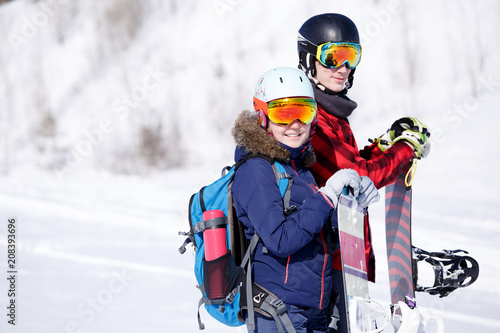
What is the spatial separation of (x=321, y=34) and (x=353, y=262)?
1215mm

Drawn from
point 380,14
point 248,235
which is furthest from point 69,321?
point 380,14

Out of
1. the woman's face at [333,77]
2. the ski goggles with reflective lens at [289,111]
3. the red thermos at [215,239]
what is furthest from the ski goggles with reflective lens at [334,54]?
the red thermos at [215,239]

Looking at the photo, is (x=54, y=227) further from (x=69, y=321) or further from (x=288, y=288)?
(x=288, y=288)

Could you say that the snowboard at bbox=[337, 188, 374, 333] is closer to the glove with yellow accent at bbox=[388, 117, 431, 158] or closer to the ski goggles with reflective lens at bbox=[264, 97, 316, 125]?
the ski goggles with reflective lens at bbox=[264, 97, 316, 125]

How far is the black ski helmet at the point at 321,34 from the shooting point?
2920mm

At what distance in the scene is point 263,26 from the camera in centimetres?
2477

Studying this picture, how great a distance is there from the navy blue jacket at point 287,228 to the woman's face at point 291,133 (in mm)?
37

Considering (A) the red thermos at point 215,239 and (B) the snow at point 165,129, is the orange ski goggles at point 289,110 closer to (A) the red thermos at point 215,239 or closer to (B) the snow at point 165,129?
(A) the red thermos at point 215,239

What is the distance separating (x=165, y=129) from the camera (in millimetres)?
22547

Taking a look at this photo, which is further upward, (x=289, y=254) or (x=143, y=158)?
(x=143, y=158)

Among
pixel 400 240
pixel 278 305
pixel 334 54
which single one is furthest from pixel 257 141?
pixel 400 240

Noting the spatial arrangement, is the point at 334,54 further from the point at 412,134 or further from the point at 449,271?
the point at 449,271

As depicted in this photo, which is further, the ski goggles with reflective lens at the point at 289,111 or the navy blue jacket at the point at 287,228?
the ski goggles with reflective lens at the point at 289,111

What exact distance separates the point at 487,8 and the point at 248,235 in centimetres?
2239
